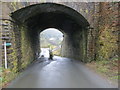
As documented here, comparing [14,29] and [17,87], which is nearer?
[17,87]

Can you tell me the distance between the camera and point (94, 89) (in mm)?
4480

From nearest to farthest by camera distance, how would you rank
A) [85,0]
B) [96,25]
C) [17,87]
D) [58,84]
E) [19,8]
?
[17,87] < [58,84] < [19,8] < [85,0] < [96,25]

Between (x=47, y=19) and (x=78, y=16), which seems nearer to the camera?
(x=78, y=16)

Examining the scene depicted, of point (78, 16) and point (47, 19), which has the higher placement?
point (47, 19)

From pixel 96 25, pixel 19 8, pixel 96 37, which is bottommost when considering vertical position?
pixel 96 37

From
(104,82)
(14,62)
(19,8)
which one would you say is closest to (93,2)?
(19,8)

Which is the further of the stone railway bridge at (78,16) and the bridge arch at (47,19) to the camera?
the bridge arch at (47,19)

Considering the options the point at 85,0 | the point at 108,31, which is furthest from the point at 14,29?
the point at 108,31

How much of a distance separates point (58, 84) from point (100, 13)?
5474mm

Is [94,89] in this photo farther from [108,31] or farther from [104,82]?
[108,31]

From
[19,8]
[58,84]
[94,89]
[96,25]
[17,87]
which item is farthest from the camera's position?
[96,25]

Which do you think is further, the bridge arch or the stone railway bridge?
the bridge arch

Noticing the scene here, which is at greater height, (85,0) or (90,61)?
(85,0)

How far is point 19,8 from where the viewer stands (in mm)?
6359
